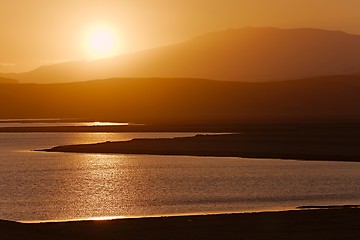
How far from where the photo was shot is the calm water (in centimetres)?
3541

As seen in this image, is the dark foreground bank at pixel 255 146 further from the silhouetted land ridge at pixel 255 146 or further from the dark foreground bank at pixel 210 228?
the dark foreground bank at pixel 210 228

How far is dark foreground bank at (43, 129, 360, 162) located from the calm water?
4462mm

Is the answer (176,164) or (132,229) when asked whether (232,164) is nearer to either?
(176,164)

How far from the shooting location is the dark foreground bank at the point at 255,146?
6550cm

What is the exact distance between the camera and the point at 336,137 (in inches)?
3196

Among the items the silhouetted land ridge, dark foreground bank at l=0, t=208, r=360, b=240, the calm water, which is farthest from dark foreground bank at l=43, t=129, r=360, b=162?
dark foreground bank at l=0, t=208, r=360, b=240

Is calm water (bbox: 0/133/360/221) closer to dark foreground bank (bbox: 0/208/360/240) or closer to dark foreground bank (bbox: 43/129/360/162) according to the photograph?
dark foreground bank (bbox: 0/208/360/240)

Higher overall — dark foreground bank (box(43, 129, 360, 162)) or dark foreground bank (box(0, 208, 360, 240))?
dark foreground bank (box(43, 129, 360, 162))

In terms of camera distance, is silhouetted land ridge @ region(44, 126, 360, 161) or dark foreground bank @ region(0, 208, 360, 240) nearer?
dark foreground bank @ region(0, 208, 360, 240)

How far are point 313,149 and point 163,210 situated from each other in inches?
1415

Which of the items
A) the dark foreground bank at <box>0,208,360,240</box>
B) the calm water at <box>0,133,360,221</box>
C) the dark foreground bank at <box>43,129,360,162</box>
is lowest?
the dark foreground bank at <box>0,208,360,240</box>

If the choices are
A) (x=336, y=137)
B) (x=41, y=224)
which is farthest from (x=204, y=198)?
(x=336, y=137)

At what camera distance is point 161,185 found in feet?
148

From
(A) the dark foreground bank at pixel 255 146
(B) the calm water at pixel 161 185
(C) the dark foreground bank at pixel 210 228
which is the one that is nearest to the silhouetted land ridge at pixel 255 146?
(A) the dark foreground bank at pixel 255 146
